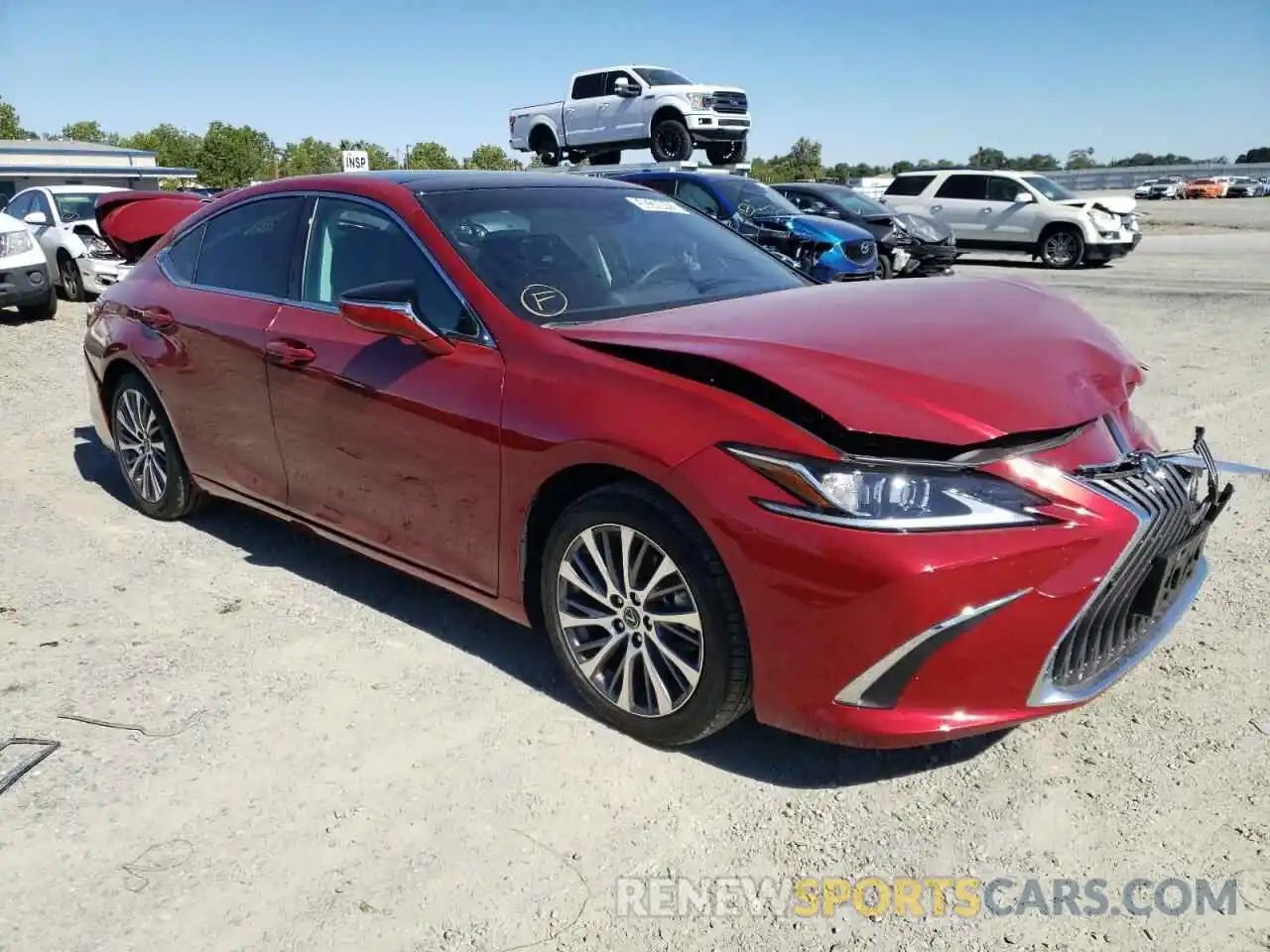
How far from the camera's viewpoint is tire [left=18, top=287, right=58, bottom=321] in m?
12.0

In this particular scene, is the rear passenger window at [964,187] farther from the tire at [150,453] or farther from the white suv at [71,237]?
the tire at [150,453]

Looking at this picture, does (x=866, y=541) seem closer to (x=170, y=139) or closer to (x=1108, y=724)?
(x=1108, y=724)

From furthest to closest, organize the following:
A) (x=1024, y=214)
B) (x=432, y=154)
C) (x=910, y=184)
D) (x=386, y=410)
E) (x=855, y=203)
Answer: (x=432, y=154)
(x=910, y=184)
(x=1024, y=214)
(x=855, y=203)
(x=386, y=410)

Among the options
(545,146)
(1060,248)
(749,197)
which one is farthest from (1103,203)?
(545,146)

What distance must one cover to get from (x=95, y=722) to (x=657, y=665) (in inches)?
71.5

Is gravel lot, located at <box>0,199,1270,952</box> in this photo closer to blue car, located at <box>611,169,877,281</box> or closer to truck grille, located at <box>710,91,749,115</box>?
blue car, located at <box>611,169,877,281</box>

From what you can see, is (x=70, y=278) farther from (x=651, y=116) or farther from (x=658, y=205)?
(x=658, y=205)

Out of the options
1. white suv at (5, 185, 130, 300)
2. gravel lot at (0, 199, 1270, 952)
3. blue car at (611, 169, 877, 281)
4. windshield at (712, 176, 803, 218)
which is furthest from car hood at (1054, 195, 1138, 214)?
gravel lot at (0, 199, 1270, 952)

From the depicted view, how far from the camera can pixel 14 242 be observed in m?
11.6

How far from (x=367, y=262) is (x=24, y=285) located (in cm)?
978

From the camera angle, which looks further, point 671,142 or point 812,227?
point 671,142

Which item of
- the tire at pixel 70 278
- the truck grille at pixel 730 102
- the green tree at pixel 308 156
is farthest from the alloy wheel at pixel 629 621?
the green tree at pixel 308 156

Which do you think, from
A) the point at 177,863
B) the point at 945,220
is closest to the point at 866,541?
the point at 177,863

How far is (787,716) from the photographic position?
2.68m
